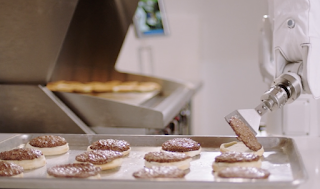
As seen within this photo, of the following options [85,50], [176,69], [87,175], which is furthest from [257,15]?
[87,175]

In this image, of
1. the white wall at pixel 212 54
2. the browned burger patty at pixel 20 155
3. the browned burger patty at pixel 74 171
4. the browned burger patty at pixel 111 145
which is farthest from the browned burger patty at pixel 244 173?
the white wall at pixel 212 54

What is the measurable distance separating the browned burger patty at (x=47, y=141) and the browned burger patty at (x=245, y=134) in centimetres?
69

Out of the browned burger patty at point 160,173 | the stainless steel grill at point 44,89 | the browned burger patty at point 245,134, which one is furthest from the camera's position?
the stainless steel grill at point 44,89

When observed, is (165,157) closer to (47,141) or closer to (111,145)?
(111,145)

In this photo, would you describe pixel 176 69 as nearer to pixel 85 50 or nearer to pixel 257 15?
pixel 257 15

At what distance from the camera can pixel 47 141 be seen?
1.65 metres

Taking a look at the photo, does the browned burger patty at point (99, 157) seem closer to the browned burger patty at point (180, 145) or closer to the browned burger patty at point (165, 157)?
the browned burger patty at point (165, 157)

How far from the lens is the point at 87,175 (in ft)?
3.82

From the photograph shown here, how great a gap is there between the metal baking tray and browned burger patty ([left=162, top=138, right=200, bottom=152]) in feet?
0.15

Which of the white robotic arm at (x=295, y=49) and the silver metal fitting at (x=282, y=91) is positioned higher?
the white robotic arm at (x=295, y=49)

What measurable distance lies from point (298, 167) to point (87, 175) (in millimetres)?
652

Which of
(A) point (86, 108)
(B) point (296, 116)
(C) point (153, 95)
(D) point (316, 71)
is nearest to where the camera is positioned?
(D) point (316, 71)

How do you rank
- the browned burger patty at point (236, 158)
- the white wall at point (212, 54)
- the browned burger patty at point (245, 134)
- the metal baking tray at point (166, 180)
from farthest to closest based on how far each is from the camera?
the white wall at point (212, 54) < the browned burger patty at point (245, 134) < the browned burger patty at point (236, 158) < the metal baking tray at point (166, 180)

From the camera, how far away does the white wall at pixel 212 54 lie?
19.7 feet
